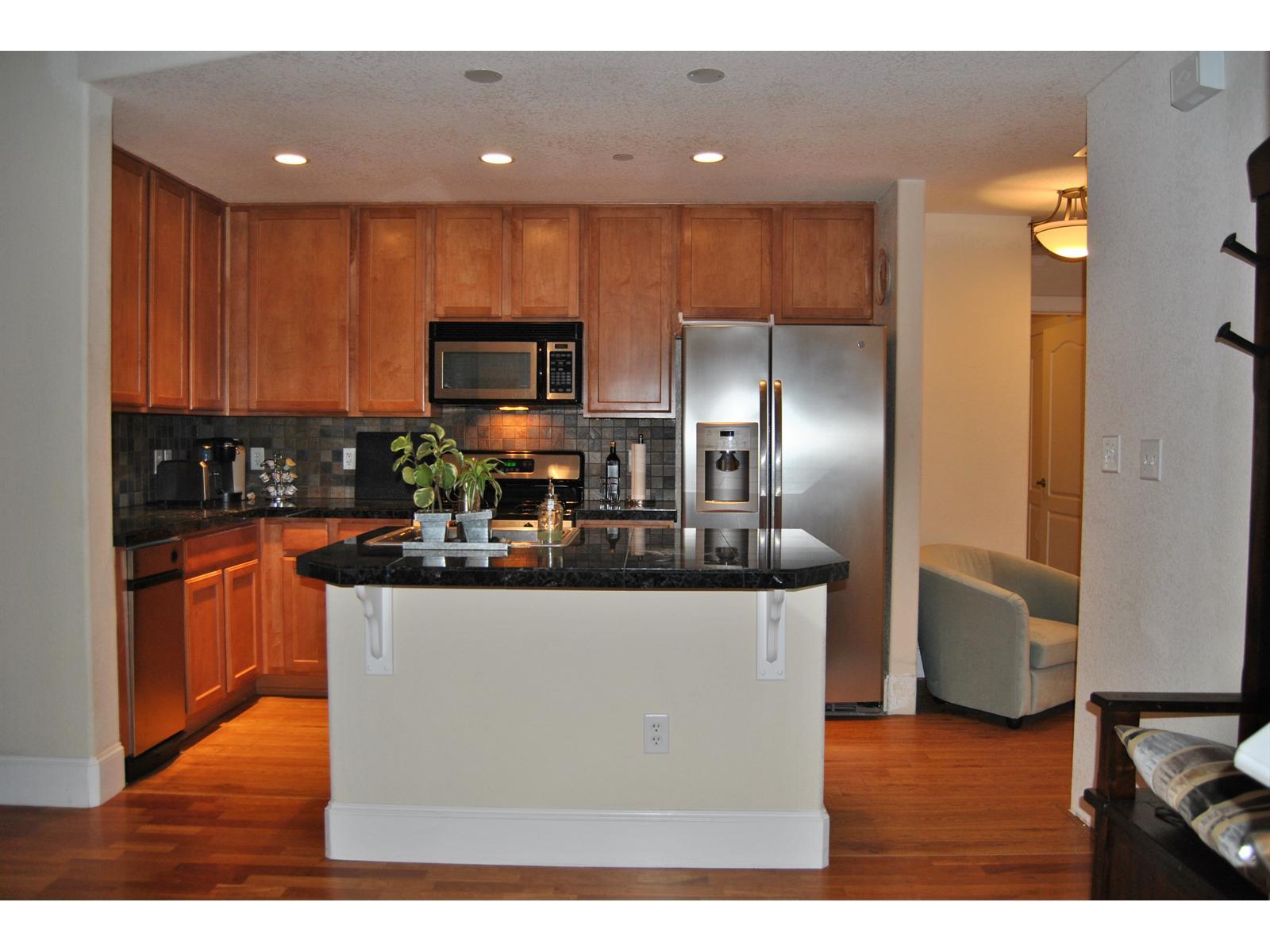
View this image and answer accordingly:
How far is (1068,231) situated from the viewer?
12.5ft

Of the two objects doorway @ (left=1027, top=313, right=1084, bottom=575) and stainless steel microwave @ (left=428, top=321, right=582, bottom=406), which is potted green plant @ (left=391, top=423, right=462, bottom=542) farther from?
doorway @ (left=1027, top=313, right=1084, bottom=575)

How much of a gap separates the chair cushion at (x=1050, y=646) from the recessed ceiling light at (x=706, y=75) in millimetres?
2469

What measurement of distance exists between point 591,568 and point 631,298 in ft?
7.76

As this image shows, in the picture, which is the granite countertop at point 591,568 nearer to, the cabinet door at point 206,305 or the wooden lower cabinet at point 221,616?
the wooden lower cabinet at point 221,616

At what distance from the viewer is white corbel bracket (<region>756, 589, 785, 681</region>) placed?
2518 millimetres

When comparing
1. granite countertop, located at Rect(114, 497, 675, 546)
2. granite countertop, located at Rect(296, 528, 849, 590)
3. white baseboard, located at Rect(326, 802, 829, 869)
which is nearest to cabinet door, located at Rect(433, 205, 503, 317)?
granite countertop, located at Rect(114, 497, 675, 546)

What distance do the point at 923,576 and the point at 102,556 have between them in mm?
3308

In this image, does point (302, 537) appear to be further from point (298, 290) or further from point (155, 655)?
point (298, 290)

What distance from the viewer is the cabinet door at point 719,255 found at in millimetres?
4434

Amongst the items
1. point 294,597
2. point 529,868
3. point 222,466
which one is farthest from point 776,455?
point 222,466

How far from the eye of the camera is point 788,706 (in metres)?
2.57

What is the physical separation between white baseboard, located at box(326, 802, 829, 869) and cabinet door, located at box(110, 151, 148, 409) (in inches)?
77.1
